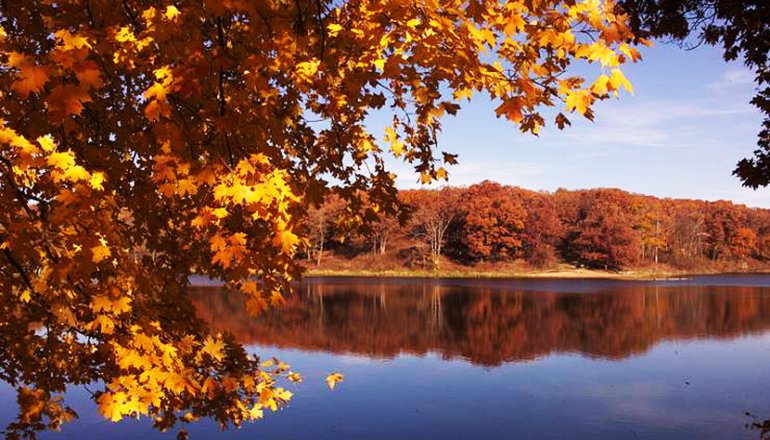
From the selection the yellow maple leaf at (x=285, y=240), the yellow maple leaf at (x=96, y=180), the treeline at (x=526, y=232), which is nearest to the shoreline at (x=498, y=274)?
the treeline at (x=526, y=232)

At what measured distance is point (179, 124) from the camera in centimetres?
421

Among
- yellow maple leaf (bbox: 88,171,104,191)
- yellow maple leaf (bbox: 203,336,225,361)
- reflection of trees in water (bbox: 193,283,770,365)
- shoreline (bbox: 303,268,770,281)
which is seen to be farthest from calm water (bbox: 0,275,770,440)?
shoreline (bbox: 303,268,770,281)

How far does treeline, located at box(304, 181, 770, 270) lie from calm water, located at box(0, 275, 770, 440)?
1474 inches

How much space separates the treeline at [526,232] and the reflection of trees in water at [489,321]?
29.7 meters

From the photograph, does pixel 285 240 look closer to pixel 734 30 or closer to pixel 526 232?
pixel 734 30

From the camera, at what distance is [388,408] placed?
17.4m

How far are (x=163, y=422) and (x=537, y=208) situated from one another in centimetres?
8295

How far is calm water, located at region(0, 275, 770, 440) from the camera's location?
15.8m

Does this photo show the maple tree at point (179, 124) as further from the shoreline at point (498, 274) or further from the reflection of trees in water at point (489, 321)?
the shoreline at point (498, 274)

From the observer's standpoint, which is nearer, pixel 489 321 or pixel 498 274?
pixel 489 321

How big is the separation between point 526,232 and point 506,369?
62729mm

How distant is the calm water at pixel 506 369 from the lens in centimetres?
1581

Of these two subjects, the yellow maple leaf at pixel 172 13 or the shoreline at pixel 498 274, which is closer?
the yellow maple leaf at pixel 172 13

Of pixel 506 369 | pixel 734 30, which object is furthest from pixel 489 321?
pixel 734 30
